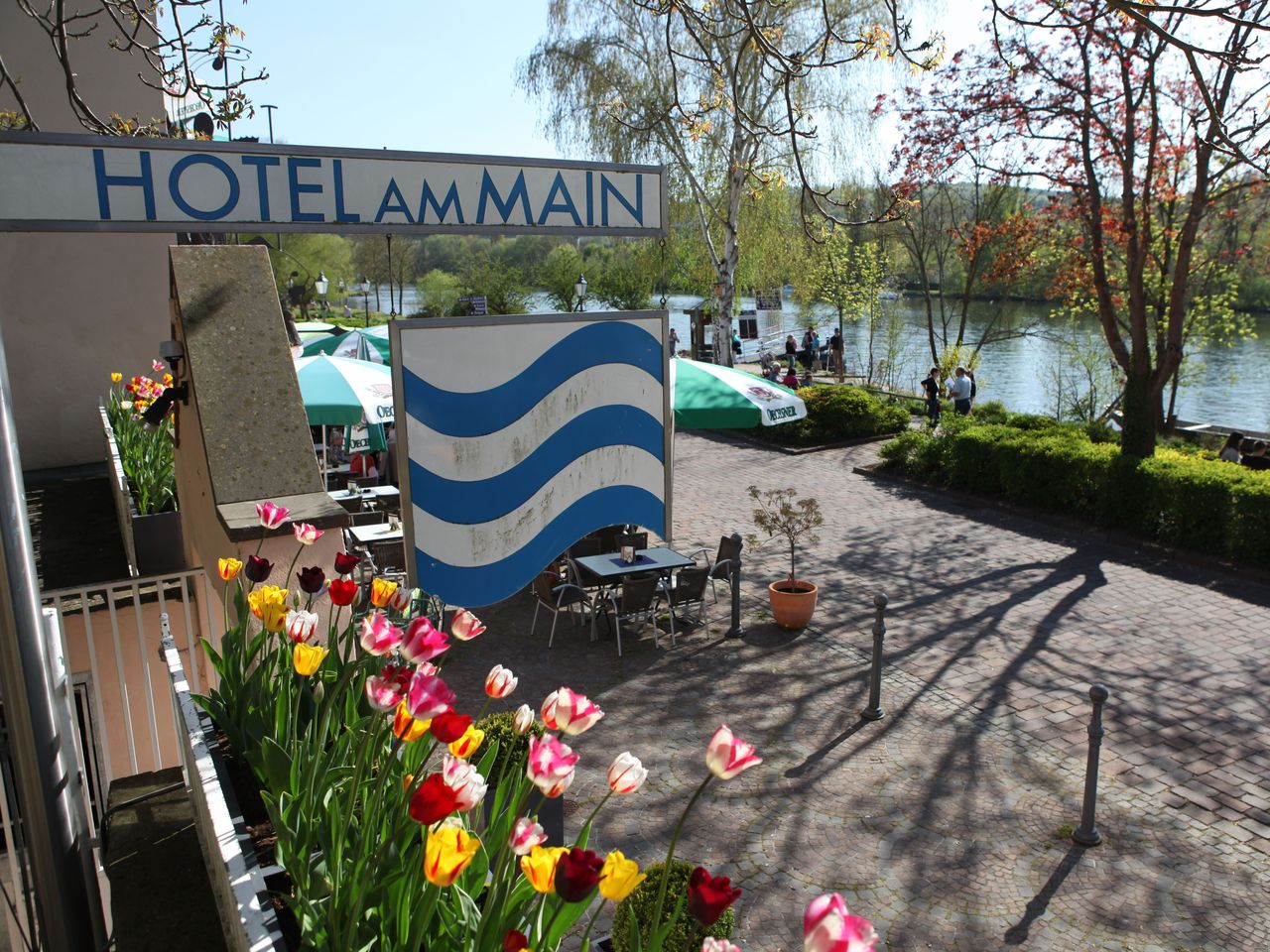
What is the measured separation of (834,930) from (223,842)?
4.58ft

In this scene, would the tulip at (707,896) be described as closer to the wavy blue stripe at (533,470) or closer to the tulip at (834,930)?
the tulip at (834,930)

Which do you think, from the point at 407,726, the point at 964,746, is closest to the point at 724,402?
the point at 964,746

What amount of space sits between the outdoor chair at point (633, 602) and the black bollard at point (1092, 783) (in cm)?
393

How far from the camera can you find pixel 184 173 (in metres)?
2.54

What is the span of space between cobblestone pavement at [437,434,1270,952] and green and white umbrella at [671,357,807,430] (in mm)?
1890

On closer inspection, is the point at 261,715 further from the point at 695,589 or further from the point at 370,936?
the point at 695,589

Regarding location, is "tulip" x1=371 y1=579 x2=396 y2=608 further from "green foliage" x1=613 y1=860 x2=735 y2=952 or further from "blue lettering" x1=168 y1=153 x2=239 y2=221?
"green foliage" x1=613 y1=860 x2=735 y2=952

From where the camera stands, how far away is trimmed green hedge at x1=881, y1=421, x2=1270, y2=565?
1108cm

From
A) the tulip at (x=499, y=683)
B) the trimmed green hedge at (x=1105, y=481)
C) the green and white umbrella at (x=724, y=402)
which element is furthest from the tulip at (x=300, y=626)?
the trimmed green hedge at (x=1105, y=481)

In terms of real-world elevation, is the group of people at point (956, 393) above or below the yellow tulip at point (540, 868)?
below

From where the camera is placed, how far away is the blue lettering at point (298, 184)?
2676mm

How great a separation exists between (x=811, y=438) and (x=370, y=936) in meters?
17.6

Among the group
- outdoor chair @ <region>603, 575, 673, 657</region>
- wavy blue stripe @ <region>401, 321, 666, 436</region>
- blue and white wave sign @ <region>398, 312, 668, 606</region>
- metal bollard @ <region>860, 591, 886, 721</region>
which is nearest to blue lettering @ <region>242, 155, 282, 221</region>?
blue and white wave sign @ <region>398, 312, 668, 606</region>

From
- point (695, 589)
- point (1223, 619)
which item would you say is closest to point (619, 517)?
point (695, 589)
